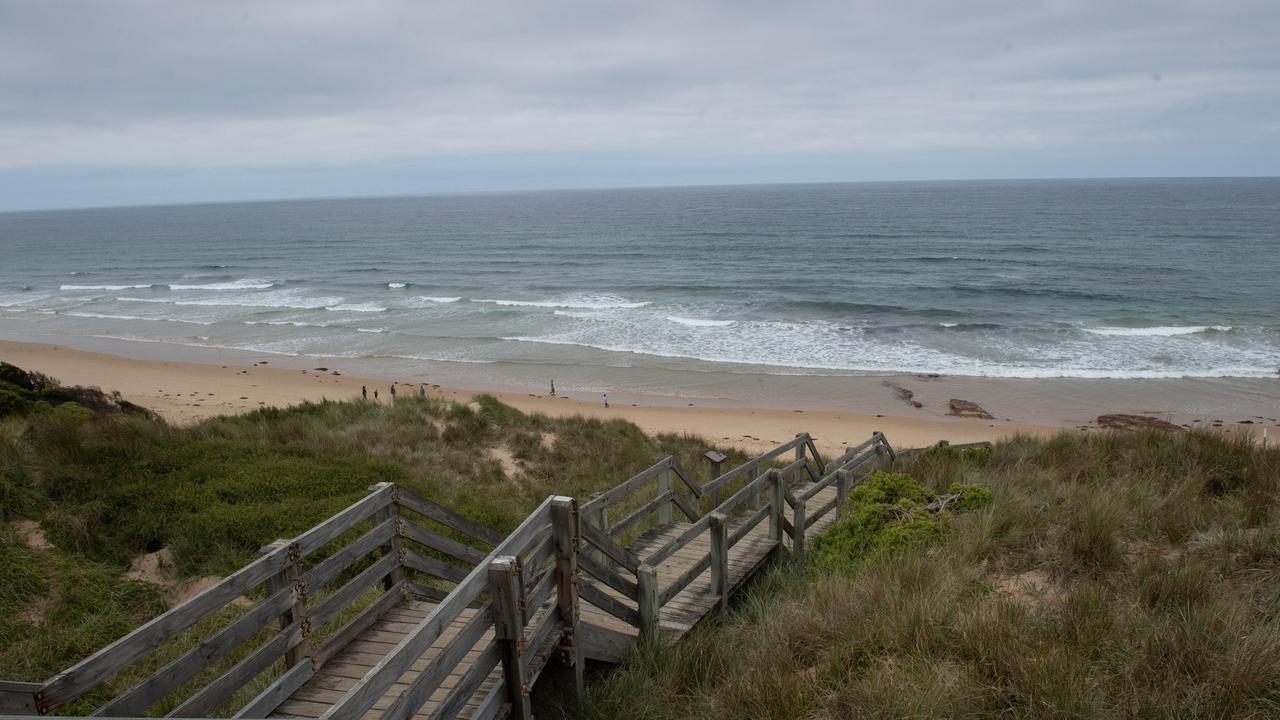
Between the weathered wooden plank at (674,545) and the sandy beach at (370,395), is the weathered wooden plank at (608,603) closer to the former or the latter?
the weathered wooden plank at (674,545)

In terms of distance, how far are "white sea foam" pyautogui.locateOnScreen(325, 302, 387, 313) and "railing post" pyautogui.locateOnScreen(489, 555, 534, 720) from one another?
4182 centimetres

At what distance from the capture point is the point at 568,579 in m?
4.80

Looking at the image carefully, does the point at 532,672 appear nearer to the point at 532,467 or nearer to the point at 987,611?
the point at 987,611

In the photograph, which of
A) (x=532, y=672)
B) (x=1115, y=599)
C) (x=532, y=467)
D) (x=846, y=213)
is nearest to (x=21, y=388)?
(x=532, y=467)

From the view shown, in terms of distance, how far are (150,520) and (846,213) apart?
364ft

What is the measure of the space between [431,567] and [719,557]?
2355 millimetres

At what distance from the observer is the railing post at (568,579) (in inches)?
185

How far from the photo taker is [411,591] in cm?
608

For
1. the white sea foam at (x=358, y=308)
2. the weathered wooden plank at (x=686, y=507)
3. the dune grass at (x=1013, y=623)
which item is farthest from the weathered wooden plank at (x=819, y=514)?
the white sea foam at (x=358, y=308)

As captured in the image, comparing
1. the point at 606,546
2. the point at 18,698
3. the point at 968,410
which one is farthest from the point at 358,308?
the point at 18,698

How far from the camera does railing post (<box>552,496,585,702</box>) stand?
4.70 m

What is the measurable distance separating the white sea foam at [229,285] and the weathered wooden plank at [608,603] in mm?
54337

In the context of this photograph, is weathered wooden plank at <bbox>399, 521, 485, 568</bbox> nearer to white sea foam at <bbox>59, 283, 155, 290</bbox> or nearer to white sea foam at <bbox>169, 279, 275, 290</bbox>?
white sea foam at <bbox>169, 279, 275, 290</bbox>

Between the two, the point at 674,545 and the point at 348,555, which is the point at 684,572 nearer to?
the point at 674,545
